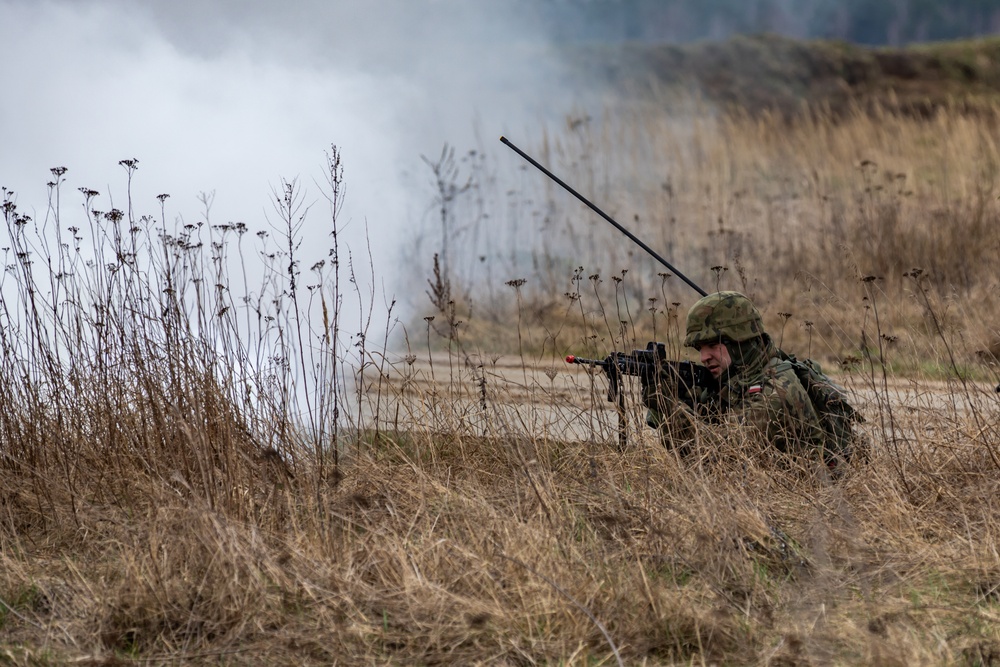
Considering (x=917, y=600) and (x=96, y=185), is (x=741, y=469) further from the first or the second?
(x=96, y=185)

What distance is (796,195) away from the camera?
1322cm

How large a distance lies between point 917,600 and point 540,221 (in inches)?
382

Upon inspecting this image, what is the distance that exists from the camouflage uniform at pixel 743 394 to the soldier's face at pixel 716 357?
3 centimetres

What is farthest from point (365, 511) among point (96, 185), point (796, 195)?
point (796, 195)

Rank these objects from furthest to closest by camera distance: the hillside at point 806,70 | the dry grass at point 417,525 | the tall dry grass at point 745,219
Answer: the hillside at point 806,70 < the tall dry grass at point 745,219 < the dry grass at point 417,525

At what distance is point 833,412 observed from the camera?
183 inches

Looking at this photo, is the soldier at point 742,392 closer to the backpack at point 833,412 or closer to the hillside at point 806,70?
the backpack at point 833,412

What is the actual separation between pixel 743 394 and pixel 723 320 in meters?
0.31

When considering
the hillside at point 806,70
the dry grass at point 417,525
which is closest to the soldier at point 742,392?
the dry grass at point 417,525

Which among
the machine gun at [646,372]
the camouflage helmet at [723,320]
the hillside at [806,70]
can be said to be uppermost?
the hillside at [806,70]

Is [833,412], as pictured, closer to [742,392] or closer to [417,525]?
[742,392]

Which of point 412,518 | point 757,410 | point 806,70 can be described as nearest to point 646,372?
point 757,410

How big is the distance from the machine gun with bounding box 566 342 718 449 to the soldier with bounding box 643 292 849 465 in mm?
42

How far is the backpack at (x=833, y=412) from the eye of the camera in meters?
4.58
